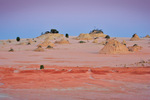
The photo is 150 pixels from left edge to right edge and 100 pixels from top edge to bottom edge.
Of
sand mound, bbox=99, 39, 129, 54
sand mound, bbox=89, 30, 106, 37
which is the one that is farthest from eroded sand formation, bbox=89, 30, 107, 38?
sand mound, bbox=99, 39, 129, 54

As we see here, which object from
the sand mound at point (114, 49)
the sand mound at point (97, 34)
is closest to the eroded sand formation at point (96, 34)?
the sand mound at point (97, 34)

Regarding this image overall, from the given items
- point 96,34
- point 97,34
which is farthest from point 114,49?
→ point 96,34

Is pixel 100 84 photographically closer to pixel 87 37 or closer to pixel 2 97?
pixel 2 97

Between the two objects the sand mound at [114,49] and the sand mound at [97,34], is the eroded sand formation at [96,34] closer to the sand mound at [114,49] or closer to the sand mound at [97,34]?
the sand mound at [97,34]

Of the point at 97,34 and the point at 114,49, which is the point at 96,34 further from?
the point at 114,49

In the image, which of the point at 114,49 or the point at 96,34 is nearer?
the point at 114,49

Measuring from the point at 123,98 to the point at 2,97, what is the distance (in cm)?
265

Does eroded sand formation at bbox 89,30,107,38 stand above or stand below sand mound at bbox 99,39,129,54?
above

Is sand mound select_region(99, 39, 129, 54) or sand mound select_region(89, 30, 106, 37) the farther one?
sand mound select_region(89, 30, 106, 37)

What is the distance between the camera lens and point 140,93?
4547 millimetres

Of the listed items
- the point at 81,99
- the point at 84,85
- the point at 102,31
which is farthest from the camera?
the point at 102,31

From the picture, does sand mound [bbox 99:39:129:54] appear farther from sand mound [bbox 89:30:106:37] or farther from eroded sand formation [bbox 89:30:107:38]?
sand mound [bbox 89:30:106:37]

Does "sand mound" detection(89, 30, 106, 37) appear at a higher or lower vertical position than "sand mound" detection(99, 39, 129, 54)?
higher

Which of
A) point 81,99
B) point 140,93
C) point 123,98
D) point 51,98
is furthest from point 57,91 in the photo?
point 140,93
